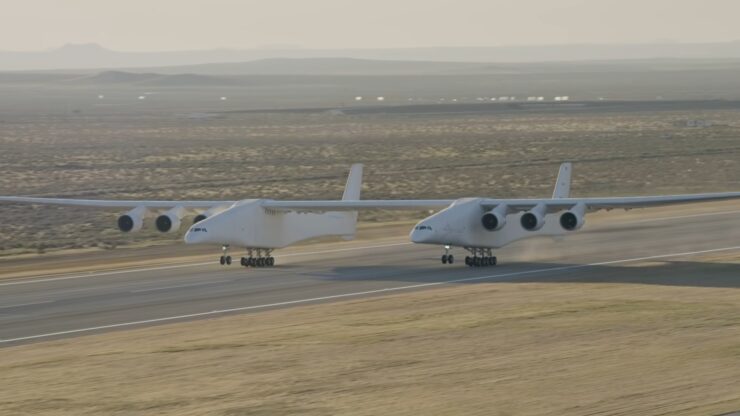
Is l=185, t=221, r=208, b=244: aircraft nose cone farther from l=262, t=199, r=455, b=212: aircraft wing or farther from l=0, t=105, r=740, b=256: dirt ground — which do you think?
l=0, t=105, r=740, b=256: dirt ground

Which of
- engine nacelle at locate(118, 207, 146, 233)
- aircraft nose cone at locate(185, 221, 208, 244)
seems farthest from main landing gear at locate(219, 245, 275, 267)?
engine nacelle at locate(118, 207, 146, 233)

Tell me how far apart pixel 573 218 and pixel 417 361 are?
16.5 meters

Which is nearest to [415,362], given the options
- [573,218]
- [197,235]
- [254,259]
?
[197,235]

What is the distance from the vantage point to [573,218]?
44156 mm

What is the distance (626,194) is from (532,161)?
74.4ft

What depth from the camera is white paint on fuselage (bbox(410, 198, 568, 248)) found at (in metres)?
43.9

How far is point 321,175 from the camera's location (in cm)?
8988

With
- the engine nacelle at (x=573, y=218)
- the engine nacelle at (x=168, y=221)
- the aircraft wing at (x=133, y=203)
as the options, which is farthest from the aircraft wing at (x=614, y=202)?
the engine nacelle at (x=168, y=221)

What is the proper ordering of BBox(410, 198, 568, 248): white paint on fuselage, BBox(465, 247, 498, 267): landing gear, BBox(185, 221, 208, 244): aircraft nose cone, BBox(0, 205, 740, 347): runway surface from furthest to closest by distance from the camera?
BBox(465, 247, 498, 267): landing gear → BBox(410, 198, 568, 248): white paint on fuselage → BBox(185, 221, 208, 244): aircraft nose cone → BBox(0, 205, 740, 347): runway surface

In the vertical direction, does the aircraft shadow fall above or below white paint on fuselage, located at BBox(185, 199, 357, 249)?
below

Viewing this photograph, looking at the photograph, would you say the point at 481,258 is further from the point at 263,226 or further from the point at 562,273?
the point at 263,226

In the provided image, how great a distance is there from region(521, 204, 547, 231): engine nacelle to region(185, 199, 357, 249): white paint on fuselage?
298 inches

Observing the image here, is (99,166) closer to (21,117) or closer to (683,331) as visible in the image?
(683,331)

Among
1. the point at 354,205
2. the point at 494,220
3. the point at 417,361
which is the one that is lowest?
the point at 417,361
